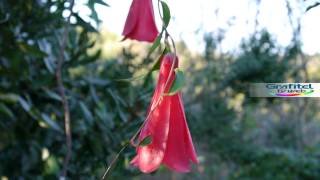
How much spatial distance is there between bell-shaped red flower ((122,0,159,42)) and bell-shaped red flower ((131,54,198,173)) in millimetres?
157

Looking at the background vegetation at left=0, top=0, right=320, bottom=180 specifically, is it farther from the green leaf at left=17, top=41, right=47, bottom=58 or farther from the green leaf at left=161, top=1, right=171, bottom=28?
the green leaf at left=161, top=1, right=171, bottom=28

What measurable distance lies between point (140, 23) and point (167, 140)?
24 centimetres

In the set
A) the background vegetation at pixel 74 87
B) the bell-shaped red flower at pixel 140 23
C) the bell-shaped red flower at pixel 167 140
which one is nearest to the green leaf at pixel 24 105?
the background vegetation at pixel 74 87

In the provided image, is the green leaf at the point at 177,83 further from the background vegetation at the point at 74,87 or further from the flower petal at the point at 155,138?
the background vegetation at the point at 74,87

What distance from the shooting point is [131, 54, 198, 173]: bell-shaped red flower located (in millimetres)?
655

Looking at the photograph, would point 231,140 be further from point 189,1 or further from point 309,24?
point 309,24

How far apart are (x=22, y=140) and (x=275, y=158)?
5.02 ft

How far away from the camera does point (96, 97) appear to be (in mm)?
1877

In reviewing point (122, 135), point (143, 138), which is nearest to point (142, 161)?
point (143, 138)

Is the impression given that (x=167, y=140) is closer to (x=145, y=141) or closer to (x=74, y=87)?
(x=145, y=141)

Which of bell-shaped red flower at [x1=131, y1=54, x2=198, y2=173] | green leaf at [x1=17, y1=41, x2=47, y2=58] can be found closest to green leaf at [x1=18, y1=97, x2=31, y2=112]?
green leaf at [x1=17, y1=41, x2=47, y2=58]

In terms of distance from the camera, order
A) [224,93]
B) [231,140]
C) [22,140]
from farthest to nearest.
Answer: [231,140], [224,93], [22,140]

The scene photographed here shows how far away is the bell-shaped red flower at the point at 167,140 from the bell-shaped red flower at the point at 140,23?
16cm

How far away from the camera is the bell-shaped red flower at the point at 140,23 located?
813 mm
